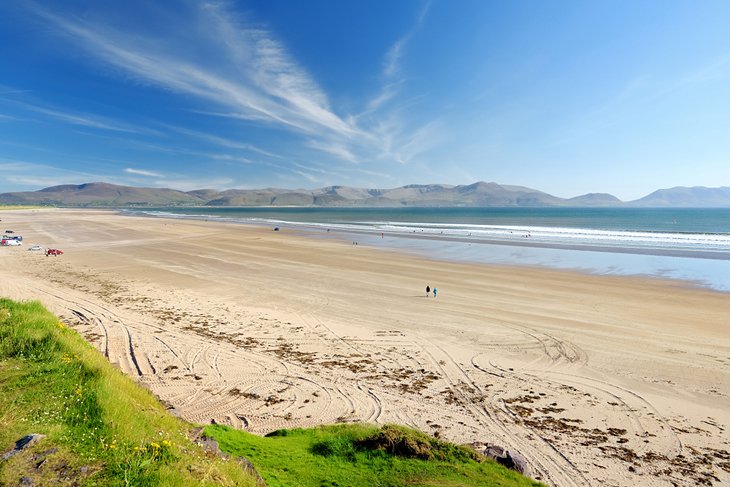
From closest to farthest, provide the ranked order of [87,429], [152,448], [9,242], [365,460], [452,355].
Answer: [152,448]
[87,429]
[365,460]
[452,355]
[9,242]

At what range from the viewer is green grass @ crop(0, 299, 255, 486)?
4.26 metres

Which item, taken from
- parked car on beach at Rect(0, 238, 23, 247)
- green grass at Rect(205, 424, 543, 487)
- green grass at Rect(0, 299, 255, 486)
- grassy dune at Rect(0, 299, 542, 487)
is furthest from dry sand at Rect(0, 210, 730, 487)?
parked car on beach at Rect(0, 238, 23, 247)

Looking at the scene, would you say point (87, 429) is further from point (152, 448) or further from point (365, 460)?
point (365, 460)

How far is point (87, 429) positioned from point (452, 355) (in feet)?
32.7

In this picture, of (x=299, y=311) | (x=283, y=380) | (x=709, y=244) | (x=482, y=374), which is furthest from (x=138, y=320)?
(x=709, y=244)

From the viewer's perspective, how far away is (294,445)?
20.5 feet

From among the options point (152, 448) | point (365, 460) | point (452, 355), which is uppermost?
point (152, 448)

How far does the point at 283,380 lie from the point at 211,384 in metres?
1.88

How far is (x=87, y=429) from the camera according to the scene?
5164mm

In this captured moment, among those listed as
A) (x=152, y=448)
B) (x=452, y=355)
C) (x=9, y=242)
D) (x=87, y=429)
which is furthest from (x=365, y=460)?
(x=9, y=242)

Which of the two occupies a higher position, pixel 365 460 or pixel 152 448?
pixel 152 448

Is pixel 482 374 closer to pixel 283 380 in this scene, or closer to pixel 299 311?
pixel 283 380

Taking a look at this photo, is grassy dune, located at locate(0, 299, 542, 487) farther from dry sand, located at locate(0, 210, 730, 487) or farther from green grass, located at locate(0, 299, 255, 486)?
dry sand, located at locate(0, 210, 730, 487)

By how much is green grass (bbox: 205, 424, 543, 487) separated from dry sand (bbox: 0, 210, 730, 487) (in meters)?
1.87
